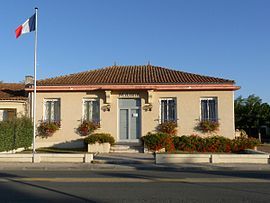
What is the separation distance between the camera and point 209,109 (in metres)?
25.0

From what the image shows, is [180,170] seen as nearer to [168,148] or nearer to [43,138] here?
[168,148]

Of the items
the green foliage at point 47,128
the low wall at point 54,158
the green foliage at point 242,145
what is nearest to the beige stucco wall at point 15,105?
the green foliage at point 47,128

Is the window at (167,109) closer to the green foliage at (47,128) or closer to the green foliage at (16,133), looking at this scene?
the green foliage at (47,128)

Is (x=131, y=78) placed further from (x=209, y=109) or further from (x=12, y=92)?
(x=12, y=92)

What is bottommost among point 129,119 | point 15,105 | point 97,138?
point 97,138

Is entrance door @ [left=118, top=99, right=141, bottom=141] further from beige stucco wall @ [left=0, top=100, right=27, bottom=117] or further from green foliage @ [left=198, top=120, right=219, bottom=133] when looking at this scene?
beige stucco wall @ [left=0, top=100, right=27, bottom=117]

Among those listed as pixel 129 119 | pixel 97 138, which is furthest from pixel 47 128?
pixel 129 119

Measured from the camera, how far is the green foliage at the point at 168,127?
2450 centimetres

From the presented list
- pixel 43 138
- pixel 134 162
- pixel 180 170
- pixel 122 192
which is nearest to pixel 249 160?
pixel 180 170

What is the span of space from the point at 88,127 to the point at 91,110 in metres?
1.20

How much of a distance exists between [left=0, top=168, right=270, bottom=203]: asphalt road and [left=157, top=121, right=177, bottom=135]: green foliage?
11021 mm

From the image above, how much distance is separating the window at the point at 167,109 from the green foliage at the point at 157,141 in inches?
76.6

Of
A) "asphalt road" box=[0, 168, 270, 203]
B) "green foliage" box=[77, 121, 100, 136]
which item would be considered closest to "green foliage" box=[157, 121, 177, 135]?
"green foliage" box=[77, 121, 100, 136]

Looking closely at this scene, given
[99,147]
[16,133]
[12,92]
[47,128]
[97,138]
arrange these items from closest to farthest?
[16,133], [97,138], [99,147], [47,128], [12,92]
